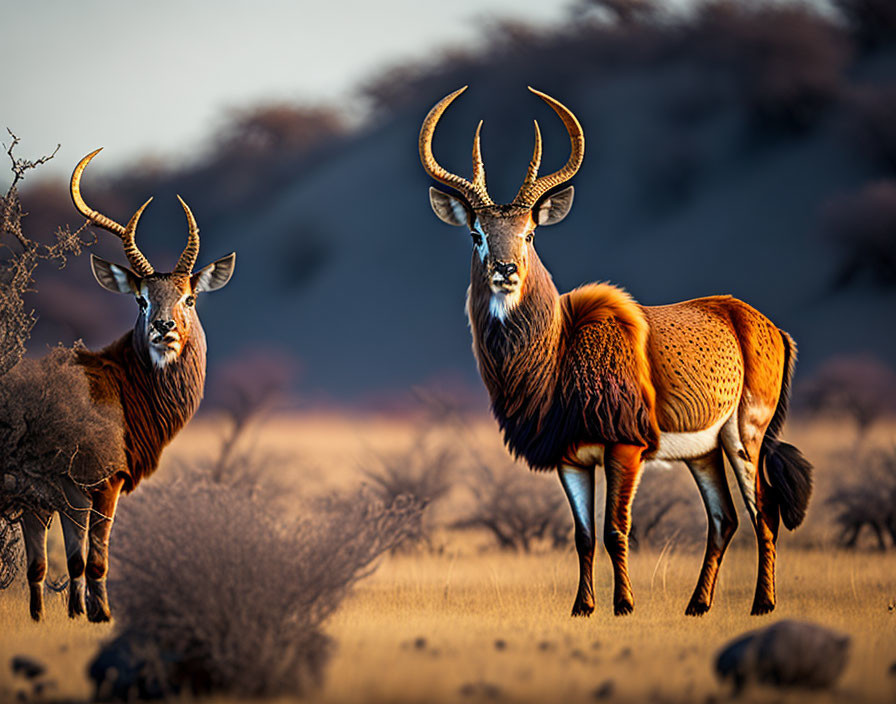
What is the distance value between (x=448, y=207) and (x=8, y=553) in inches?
218

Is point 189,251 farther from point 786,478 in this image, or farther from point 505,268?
point 786,478

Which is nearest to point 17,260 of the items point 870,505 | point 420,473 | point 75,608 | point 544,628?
point 75,608

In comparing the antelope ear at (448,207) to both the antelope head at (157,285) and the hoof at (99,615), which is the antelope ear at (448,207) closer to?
the antelope head at (157,285)

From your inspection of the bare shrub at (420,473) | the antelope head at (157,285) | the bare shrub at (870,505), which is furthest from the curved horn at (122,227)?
the bare shrub at (870,505)

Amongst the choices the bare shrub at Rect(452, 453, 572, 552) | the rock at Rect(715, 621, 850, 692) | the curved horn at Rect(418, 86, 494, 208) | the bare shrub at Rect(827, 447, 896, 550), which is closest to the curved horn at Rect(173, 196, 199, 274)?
the curved horn at Rect(418, 86, 494, 208)

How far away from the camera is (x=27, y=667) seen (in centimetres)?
750

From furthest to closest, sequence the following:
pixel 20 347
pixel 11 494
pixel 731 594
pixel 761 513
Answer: pixel 731 594
pixel 761 513
pixel 20 347
pixel 11 494

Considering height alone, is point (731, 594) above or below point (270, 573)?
below

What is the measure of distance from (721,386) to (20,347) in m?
6.69

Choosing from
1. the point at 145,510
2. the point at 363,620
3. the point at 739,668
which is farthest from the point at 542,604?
the point at 145,510

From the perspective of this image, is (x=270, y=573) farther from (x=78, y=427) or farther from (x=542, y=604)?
(x=542, y=604)

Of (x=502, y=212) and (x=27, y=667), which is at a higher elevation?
(x=502, y=212)

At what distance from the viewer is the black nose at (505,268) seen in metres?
9.98

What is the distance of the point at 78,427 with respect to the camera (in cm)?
994
